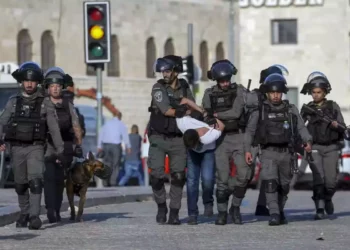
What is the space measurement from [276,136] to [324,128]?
5.74 feet

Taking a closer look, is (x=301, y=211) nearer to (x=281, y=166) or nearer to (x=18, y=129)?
(x=281, y=166)

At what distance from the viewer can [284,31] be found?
60.9 metres

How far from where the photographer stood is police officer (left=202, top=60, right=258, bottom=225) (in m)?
17.6

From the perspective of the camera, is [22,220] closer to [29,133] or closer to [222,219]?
[29,133]

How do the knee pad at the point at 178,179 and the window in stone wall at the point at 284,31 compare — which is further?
the window in stone wall at the point at 284,31

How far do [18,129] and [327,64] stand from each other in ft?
145

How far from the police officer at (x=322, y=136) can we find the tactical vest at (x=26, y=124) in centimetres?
370

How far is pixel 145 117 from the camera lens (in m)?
57.2

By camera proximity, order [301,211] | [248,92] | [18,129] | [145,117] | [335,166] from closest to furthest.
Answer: [18,129] → [248,92] → [335,166] → [301,211] → [145,117]

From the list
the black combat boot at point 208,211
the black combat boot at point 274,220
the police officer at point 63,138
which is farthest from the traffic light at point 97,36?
the black combat boot at point 274,220

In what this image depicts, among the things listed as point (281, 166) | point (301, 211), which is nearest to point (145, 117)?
point (301, 211)

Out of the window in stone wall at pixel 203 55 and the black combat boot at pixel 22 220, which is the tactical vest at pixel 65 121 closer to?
the black combat boot at pixel 22 220

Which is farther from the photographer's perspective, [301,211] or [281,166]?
[301,211]

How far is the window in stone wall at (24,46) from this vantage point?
53250 mm
